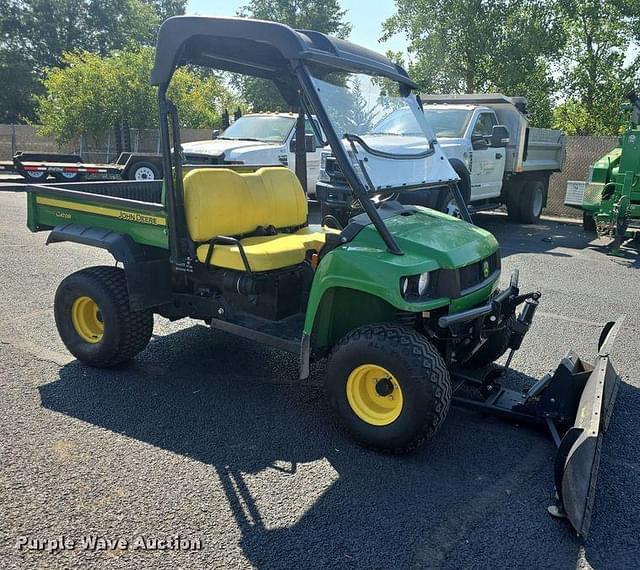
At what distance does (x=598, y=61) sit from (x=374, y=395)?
56.9ft

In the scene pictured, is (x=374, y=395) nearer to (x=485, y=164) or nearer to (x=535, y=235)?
(x=485, y=164)

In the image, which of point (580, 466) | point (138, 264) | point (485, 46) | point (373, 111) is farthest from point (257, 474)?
point (485, 46)

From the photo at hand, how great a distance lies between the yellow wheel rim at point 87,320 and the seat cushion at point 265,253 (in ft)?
3.68

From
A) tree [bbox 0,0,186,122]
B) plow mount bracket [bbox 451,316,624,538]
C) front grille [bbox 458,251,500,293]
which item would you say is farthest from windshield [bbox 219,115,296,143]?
tree [bbox 0,0,186,122]

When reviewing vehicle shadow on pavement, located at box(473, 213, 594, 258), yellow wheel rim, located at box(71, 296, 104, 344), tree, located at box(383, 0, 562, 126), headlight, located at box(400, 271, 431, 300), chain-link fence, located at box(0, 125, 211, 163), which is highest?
tree, located at box(383, 0, 562, 126)

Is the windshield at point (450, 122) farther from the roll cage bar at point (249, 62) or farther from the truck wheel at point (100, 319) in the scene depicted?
the truck wheel at point (100, 319)

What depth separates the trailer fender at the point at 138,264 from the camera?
4.14 m

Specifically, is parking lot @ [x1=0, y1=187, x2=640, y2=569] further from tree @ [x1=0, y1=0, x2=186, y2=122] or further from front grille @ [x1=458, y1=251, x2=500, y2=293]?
tree @ [x1=0, y1=0, x2=186, y2=122]

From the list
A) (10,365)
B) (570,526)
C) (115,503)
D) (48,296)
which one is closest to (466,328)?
(570,526)

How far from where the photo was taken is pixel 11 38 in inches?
1658

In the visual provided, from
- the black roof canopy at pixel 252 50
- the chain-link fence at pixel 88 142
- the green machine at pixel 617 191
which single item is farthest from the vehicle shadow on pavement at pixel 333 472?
the chain-link fence at pixel 88 142

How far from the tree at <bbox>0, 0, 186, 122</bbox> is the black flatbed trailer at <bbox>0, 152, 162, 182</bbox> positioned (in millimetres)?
27341

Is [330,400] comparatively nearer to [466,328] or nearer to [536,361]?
[466,328]

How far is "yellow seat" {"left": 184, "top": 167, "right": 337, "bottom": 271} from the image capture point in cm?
393
